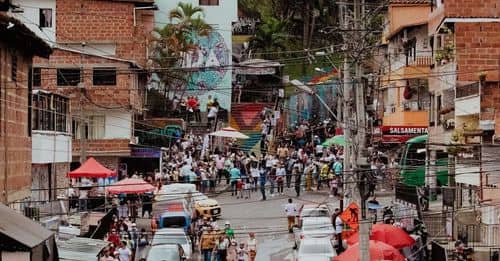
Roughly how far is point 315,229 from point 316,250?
3644mm

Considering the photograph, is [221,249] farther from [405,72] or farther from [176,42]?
[176,42]

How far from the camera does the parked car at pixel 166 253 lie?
3691 cm

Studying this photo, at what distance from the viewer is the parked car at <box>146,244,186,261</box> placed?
36.9 meters

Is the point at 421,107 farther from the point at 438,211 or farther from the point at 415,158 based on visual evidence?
the point at 438,211

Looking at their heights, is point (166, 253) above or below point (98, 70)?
below

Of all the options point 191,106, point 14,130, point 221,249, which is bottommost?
point 221,249

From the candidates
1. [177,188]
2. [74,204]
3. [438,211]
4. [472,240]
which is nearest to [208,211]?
[177,188]

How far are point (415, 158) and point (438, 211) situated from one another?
10.8 m

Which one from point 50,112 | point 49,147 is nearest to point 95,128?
point 50,112

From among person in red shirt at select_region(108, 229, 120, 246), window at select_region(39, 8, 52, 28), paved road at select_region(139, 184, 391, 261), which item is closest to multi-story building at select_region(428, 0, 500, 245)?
paved road at select_region(139, 184, 391, 261)

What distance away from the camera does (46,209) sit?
39000 millimetres

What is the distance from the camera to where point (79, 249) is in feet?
101

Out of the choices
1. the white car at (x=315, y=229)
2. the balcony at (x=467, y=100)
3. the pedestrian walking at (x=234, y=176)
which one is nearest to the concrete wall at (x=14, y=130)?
the white car at (x=315, y=229)

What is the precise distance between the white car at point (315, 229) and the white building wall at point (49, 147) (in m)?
8.49
